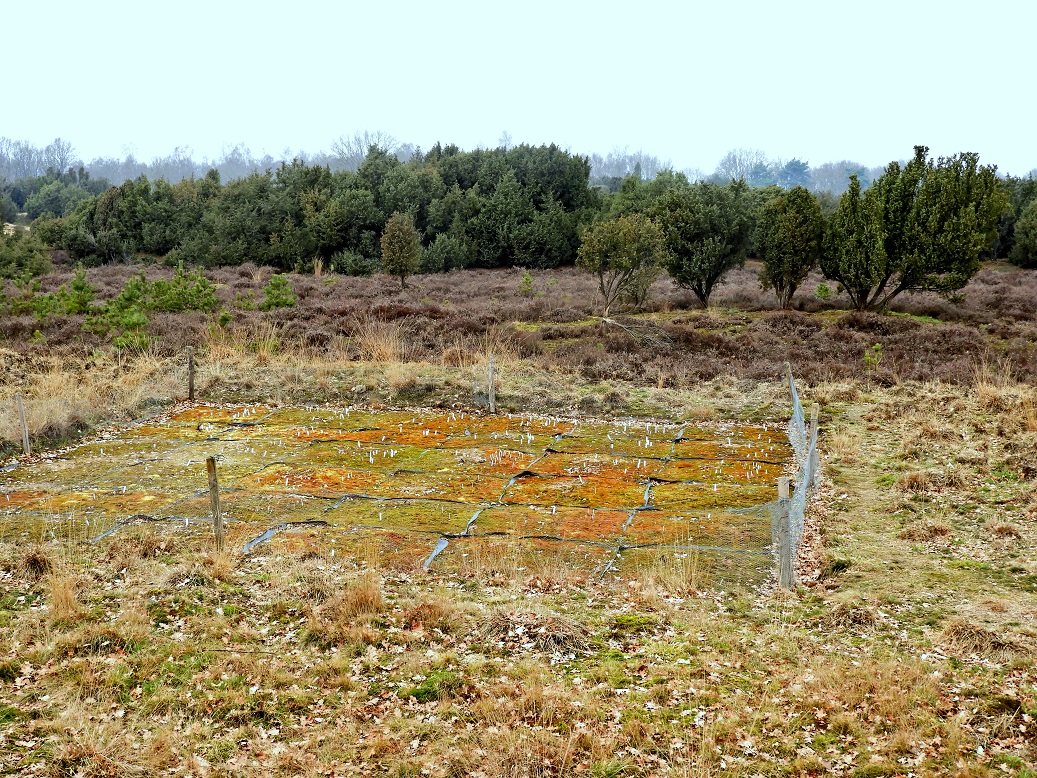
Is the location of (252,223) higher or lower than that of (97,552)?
higher

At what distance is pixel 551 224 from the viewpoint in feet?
127

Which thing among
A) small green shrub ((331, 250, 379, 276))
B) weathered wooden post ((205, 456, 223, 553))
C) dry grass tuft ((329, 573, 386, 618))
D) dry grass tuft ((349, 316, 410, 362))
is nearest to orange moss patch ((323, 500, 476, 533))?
weathered wooden post ((205, 456, 223, 553))

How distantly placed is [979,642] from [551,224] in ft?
115

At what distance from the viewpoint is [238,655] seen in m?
5.09

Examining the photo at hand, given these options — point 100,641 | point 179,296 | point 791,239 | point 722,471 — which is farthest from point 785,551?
point 179,296

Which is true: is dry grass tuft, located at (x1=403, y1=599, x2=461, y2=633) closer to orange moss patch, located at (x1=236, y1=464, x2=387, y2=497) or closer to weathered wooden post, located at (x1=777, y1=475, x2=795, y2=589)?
weathered wooden post, located at (x1=777, y1=475, x2=795, y2=589)

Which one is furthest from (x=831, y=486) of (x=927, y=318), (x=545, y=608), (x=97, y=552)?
(x=927, y=318)

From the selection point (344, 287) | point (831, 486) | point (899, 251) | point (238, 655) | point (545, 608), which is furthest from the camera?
point (344, 287)

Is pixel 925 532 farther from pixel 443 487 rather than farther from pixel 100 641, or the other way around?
pixel 100 641

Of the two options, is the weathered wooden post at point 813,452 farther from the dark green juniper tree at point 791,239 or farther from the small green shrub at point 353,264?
the small green shrub at point 353,264

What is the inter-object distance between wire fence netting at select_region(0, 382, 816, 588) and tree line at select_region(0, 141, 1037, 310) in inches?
416

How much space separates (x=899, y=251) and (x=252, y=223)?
27.9 metres

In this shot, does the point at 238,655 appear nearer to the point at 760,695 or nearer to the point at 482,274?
the point at 760,695

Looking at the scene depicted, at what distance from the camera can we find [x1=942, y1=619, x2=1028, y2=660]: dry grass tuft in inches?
192
